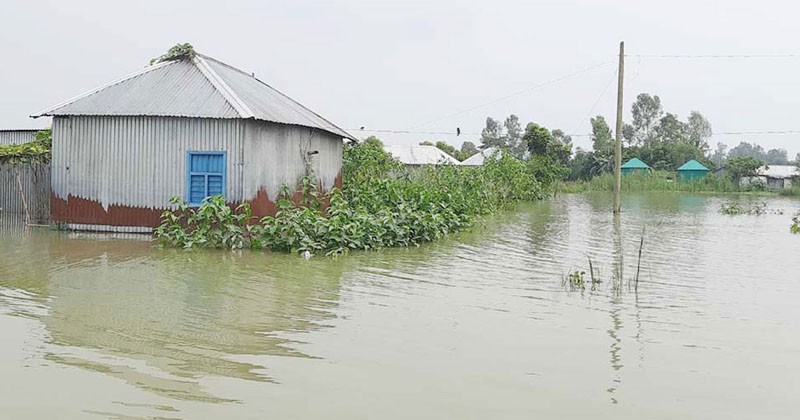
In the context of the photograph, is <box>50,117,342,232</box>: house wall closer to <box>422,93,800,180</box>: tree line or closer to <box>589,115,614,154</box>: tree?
<box>422,93,800,180</box>: tree line

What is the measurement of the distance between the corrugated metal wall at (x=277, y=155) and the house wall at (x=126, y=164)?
28 cm

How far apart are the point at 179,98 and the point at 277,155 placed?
98.7 inches

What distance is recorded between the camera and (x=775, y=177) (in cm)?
6906

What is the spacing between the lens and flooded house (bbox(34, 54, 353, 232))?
15.8 meters

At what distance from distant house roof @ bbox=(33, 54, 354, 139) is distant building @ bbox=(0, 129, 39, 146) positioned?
7.00m

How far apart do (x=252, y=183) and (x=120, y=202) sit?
325 cm

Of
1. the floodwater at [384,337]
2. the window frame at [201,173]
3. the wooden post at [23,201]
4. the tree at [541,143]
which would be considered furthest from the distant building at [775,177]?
the wooden post at [23,201]

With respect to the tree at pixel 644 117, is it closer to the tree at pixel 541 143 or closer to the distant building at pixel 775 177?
the distant building at pixel 775 177

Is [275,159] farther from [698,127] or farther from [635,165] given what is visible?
[698,127]

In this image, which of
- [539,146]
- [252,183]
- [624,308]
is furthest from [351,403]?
[539,146]

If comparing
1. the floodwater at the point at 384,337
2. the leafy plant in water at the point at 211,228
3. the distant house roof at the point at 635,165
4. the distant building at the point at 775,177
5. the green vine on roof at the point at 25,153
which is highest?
the distant house roof at the point at 635,165

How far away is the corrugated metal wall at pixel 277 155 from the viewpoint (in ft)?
51.8

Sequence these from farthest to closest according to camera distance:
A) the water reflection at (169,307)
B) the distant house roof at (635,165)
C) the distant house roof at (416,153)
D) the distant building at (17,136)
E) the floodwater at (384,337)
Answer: the distant house roof at (635,165), the distant house roof at (416,153), the distant building at (17,136), the water reflection at (169,307), the floodwater at (384,337)

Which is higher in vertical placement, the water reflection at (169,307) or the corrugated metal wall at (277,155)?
the corrugated metal wall at (277,155)
